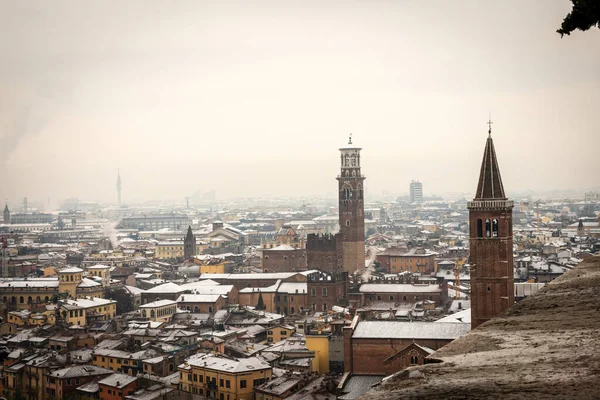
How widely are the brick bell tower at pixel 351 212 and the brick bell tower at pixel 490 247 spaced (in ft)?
89.1

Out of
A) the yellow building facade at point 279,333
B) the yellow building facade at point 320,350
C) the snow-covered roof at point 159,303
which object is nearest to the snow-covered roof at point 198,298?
the snow-covered roof at point 159,303

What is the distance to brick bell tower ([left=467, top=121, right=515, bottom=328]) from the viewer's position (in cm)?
2200

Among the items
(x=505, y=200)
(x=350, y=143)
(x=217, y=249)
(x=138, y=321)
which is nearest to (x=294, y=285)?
(x=138, y=321)

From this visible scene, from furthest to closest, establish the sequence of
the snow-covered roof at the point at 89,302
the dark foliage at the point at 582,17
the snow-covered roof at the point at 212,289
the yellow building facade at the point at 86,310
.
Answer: the snow-covered roof at the point at 212,289 < the snow-covered roof at the point at 89,302 < the yellow building facade at the point at 86,310 < the dark foliage at the point at 582,17

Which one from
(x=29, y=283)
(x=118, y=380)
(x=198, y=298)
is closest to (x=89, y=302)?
(x=198, y=298)

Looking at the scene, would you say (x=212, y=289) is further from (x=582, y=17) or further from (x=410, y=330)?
(x=582, y=17)

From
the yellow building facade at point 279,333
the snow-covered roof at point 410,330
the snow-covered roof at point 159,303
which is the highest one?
the snow-covered roof at point 410,330

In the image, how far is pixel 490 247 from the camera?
22.1 metres

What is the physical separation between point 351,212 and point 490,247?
27.7 m

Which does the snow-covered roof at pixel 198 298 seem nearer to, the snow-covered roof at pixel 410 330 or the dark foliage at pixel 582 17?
the snow-covered roof at pixel 410 330

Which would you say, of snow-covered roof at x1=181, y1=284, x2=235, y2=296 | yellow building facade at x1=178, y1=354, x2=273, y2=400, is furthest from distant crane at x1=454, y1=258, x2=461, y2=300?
yellow building facade at x1=178, y1=354, x2=273, y2=400

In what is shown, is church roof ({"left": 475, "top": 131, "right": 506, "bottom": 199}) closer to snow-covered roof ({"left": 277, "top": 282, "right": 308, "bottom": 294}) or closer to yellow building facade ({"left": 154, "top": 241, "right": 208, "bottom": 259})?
snow-covered roof ({"left": 277, "top": 282, "right": 308, "bottom": 294})

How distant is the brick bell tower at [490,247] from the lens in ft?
72.2

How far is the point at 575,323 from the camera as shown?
17.0 feet
